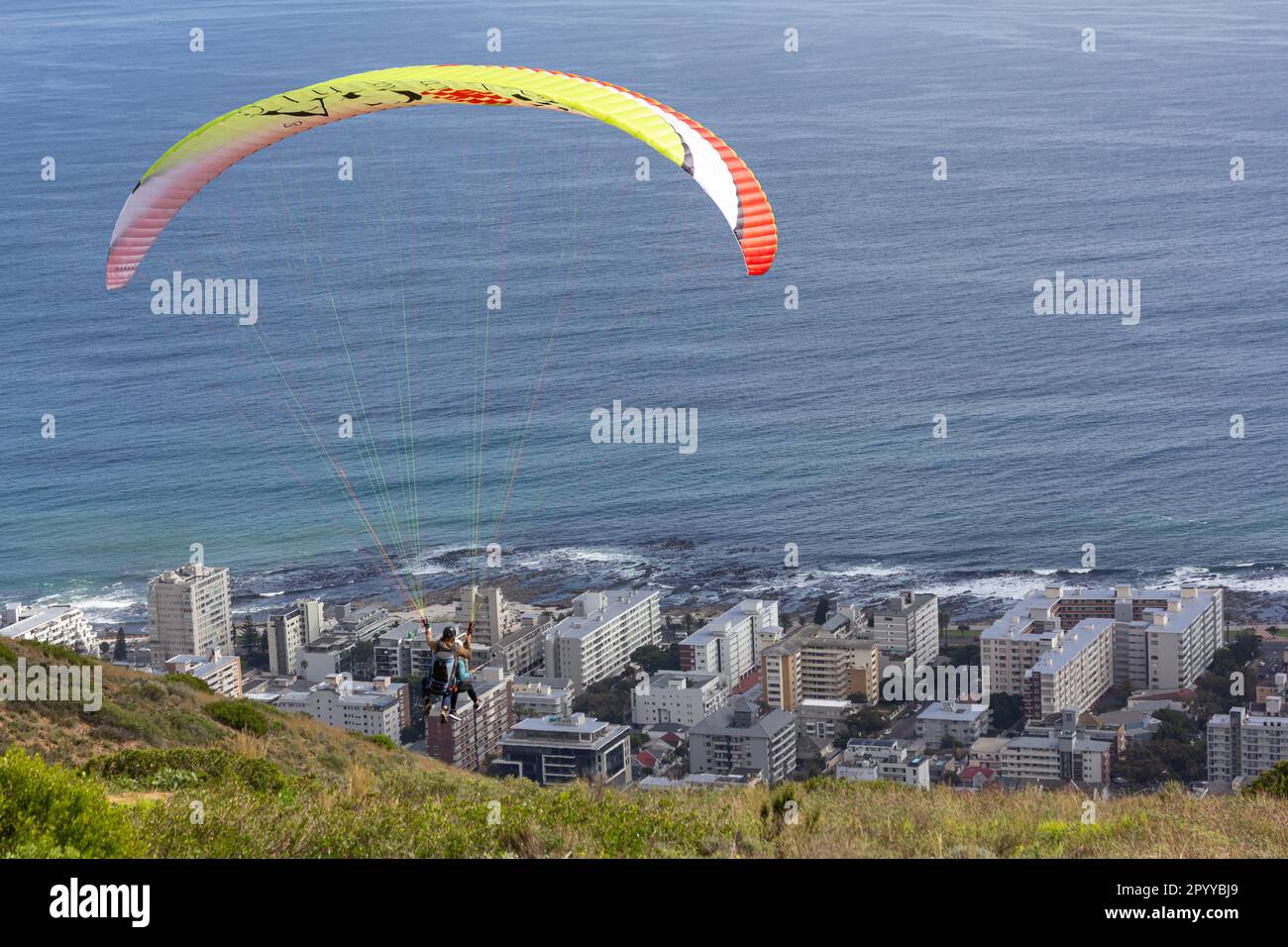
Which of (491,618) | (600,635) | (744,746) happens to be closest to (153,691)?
(744,746)

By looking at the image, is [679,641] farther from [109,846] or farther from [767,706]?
[109,846]

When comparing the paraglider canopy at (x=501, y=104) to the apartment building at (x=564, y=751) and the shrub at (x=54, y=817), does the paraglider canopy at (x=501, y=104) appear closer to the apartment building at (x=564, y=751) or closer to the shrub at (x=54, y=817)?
the shrub at (x=54, y=817)

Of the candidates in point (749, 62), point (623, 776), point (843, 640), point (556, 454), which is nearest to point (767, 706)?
point (843, 640)

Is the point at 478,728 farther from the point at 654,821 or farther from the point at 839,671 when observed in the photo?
the point at 654,821

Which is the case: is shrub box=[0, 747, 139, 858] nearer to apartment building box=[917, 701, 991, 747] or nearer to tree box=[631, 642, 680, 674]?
apartment building box=[917, 701, 991, 747]

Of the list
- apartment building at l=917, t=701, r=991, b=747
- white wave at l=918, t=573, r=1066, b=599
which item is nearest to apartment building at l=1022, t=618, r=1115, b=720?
apartment building at l=917, t=701, r=991, b=747

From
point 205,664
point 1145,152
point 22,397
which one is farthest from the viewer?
point 1145,152
